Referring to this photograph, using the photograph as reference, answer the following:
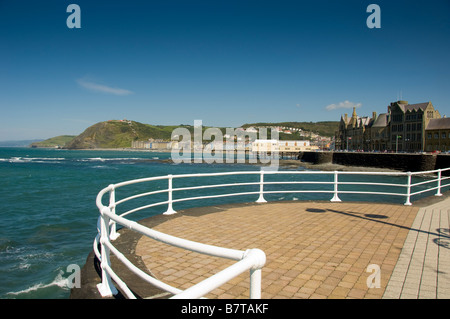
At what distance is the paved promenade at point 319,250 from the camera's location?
3.90m

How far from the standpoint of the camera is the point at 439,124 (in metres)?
75.1

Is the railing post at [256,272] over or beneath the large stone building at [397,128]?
beneath

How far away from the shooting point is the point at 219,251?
2.03 metres

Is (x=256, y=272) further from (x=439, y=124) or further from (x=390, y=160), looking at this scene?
(x=439, y=124)

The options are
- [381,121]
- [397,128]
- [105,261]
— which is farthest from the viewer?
[381,121]

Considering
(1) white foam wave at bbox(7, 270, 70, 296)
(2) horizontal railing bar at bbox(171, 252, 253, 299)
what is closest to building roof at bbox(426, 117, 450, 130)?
(1) white foam wave at bbox(7, 270, 70, 296)

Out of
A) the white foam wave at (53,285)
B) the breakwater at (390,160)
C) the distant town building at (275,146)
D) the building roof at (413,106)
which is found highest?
the building roof at (413,106)

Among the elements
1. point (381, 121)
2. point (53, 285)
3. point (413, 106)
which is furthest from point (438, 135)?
point (53, 285)

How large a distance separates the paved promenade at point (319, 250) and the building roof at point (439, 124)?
261ft

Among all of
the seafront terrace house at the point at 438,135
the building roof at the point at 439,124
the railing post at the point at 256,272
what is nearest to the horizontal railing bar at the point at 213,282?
the railing post at the point at 256,272

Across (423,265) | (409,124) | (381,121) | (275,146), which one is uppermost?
(381,121)

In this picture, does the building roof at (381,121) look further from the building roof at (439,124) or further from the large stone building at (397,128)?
the building roof at (439,124)

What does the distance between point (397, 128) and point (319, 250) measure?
9389cm
